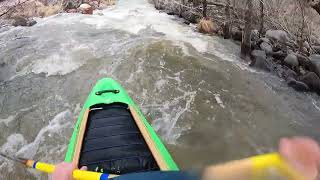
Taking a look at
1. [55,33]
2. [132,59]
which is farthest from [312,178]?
[55,33]

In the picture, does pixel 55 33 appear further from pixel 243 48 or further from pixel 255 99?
pixel 255 99

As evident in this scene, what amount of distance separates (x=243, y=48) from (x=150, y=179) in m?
7.15

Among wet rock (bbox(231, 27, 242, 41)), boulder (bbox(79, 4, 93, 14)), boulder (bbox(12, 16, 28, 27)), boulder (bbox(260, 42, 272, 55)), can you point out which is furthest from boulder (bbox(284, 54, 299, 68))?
boulder (bbox(12, 16, 28, 27))

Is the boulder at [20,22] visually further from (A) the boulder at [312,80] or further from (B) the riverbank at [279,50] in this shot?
(A) the boulder at [312,80]

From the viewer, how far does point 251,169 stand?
5.27 ft

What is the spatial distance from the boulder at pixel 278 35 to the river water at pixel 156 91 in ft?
4.09

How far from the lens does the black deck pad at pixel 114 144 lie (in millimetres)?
3705

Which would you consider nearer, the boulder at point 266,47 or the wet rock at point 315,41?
the boulder at point 266,47

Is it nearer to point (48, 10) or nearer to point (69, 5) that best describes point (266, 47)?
point (69, 5)

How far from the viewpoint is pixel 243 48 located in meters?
8.84

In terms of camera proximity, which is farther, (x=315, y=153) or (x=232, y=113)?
(x=232, y=113)

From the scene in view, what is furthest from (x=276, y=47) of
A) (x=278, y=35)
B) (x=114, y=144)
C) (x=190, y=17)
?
(x=114, y=144)

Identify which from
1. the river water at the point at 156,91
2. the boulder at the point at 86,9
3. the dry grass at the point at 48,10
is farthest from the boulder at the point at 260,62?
the dry grass at the point at 48,10

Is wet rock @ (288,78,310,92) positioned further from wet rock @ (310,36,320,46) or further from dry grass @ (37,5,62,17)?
dry grass @ (37,5,62,17)
